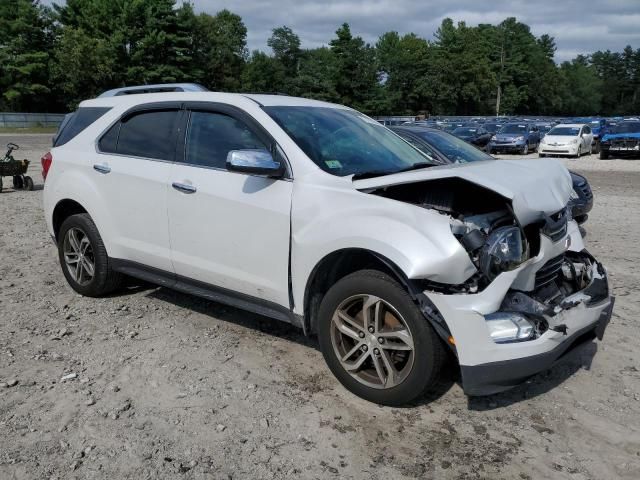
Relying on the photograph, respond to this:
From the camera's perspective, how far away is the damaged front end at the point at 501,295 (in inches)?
118

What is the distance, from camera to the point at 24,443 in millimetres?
3074

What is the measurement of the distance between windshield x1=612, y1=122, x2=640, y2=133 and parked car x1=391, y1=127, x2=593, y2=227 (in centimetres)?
1899

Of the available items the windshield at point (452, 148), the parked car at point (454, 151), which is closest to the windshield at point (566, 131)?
the parked car at point (454, 151)

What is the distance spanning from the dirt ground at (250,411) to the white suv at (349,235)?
345 millimetres

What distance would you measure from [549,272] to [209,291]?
2.39 meters

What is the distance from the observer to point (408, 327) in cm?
318

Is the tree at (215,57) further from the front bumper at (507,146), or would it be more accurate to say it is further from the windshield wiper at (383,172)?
the windshield wiper at (383,172)

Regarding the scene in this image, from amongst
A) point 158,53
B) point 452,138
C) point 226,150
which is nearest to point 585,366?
point 226,150

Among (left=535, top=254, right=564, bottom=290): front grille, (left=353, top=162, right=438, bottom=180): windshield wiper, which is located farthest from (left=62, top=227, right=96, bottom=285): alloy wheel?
(left=535, top=254, right=564, bottom=290): front grille

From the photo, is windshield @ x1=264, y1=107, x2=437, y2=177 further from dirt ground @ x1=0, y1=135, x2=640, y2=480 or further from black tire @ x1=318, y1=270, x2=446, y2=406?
dirt ground @ x1=0, y1=135, x2=640, y2=480

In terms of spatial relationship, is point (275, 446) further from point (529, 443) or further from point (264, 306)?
point (529, 443)

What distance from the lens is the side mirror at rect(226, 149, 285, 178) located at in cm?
362

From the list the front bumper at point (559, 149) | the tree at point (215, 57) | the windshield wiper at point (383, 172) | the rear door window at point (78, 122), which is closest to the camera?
the windshield wiper at point (383, 172)

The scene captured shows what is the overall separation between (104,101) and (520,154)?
26165mm
